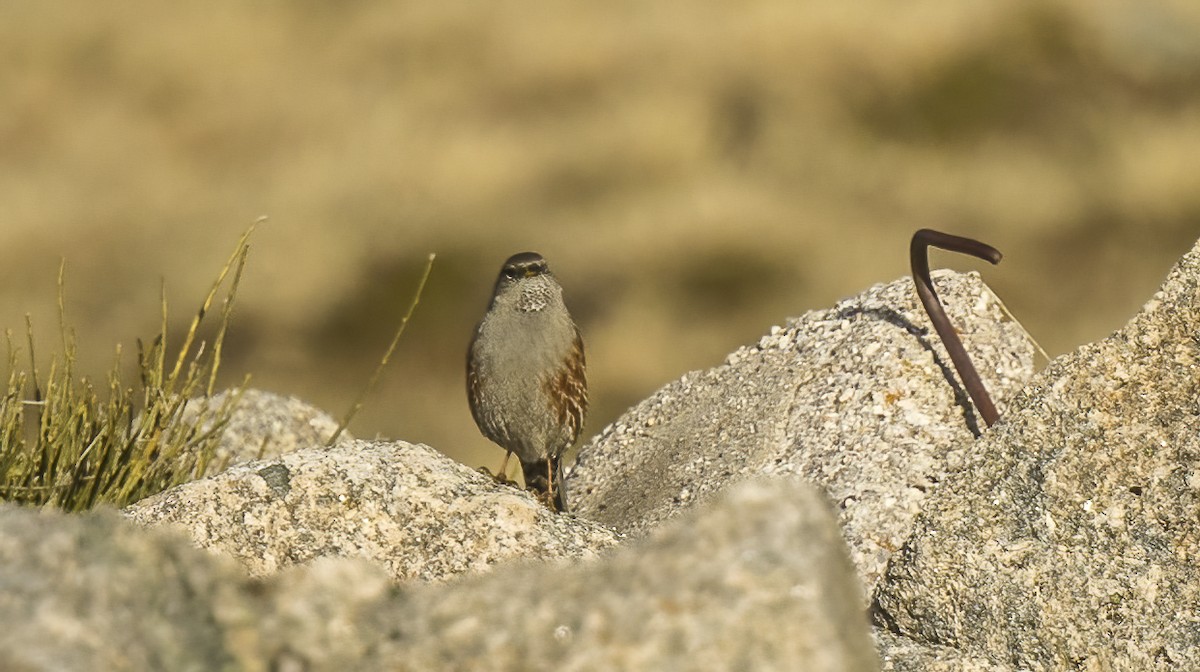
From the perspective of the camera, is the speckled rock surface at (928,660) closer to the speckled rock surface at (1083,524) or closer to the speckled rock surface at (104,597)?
the speckled rock surface at (1083,524)

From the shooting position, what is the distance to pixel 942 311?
462cm

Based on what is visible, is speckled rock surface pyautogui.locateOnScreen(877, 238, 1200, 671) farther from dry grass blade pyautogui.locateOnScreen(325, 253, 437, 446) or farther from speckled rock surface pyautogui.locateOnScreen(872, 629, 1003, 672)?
dry grass blade pyautogui.locateOnScreen(325, 253, 437, 446)

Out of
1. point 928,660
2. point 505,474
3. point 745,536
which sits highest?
point 505,474

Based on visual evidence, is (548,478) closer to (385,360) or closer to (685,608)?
(385,360)

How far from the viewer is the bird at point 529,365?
5.50m

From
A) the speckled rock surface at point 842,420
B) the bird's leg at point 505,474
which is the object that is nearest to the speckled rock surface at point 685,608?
the speckled rock surface at point 842,420

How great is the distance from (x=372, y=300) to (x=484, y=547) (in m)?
9.12

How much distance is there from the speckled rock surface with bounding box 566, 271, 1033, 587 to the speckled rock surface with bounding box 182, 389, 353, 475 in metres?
1.38

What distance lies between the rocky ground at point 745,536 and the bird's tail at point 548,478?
0.10 meters

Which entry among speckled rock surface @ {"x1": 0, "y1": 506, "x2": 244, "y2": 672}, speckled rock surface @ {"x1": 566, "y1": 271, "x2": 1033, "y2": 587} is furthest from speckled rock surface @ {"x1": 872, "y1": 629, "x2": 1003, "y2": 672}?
speckled rock surface @ {"x1": 0, "y1": 506, "x2": 244, "y2": 672}

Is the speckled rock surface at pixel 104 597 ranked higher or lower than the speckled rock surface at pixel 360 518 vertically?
lower

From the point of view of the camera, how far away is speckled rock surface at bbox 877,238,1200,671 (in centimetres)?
335

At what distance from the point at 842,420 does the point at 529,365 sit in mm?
1288

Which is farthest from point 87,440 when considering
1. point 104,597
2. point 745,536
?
point 745,536
